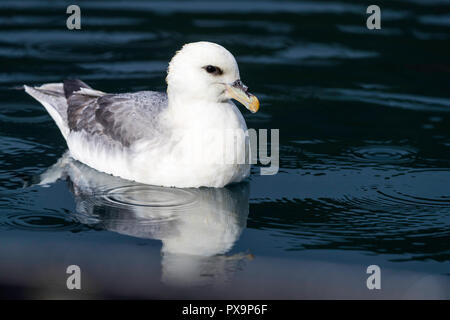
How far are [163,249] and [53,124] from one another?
3.69m

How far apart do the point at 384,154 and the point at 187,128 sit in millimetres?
2368

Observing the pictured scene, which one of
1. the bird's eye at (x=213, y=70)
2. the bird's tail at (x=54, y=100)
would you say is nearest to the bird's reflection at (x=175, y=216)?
the bird's tail at (x=54, y=100)

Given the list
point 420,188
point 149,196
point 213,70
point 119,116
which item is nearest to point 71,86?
point 119,116

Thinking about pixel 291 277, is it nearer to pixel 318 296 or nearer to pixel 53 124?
pixel 318 296

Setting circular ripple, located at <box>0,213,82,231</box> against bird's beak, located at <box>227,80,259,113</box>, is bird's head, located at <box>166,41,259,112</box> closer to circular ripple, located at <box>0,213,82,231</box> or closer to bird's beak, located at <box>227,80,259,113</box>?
bird's beak, located at <box>227,80,259,113</box>

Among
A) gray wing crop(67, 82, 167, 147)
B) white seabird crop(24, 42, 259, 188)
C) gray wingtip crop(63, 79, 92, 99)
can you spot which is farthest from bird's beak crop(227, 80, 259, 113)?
gray wingtip crop(63, 79, 92, 99)

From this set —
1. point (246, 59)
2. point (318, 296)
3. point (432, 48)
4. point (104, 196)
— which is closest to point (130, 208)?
point (104, 196)

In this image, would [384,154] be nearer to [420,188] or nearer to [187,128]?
[420,188]

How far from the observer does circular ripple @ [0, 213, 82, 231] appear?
8.00 metres

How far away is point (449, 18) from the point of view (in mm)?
14297

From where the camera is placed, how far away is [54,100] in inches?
406

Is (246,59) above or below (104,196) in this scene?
→ above

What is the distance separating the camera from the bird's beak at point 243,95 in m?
8.30

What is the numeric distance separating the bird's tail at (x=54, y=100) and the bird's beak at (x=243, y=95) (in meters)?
2.29
